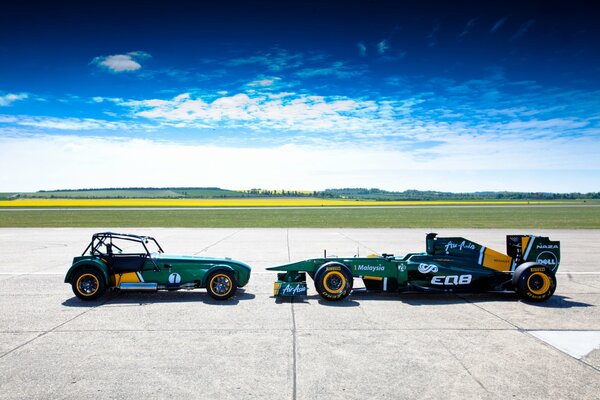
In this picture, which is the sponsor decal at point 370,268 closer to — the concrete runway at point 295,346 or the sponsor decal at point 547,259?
the concrete runway at point 295,346

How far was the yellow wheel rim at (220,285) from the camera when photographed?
875cm

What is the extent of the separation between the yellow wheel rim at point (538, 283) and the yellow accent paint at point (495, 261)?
2.20 feet

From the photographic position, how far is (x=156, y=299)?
899cm

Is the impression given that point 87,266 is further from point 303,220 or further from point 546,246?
point 303,220

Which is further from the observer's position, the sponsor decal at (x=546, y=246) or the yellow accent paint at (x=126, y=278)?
the sponsor decal at (x=546, y=246)

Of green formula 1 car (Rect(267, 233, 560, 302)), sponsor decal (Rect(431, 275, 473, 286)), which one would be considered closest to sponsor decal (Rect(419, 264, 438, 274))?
green formula 1 car (Rect(267, 233, 560, 302))

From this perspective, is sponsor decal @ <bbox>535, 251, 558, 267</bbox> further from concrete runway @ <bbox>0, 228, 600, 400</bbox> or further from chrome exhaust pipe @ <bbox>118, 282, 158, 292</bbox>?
chrome exhaust pipe @ <bbox>118, 282, 158, 292</bbox>

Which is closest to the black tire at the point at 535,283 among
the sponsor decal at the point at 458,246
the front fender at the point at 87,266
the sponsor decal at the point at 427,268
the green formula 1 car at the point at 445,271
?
the green formula 1 car at the point at 445,271

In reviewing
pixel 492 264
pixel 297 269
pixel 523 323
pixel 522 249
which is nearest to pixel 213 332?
pixel 297 269

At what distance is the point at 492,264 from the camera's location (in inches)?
363

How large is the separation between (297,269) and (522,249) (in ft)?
17.5

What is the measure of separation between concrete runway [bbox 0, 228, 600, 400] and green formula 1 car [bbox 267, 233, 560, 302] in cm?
31

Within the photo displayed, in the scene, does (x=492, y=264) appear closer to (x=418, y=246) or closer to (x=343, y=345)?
(x=343, y=345)

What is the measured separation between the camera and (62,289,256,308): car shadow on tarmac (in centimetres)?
857
